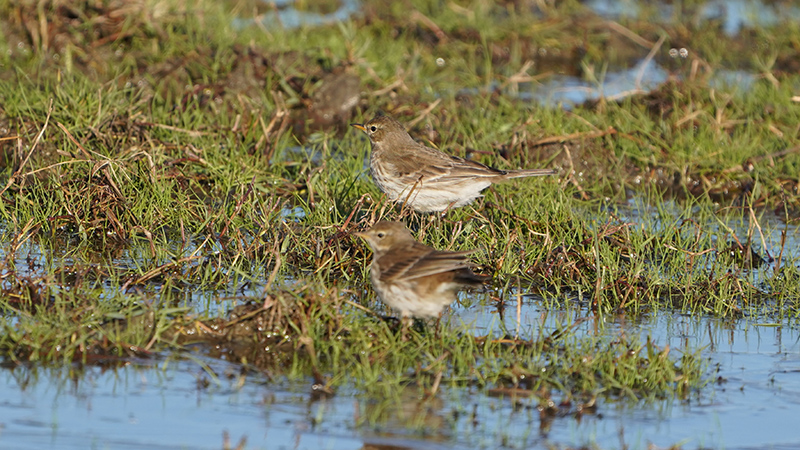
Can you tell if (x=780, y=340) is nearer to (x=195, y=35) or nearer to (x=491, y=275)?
(x=491, y=275)

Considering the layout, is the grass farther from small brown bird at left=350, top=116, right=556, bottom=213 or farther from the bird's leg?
small brown bird at left=350, top=116, right=556, bottom=213

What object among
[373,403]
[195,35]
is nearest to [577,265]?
[373,403]

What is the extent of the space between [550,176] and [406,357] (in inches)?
167

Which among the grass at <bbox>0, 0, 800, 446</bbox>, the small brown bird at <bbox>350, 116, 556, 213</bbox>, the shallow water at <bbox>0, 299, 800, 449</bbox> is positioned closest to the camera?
the shallow water at <bbox>0, 299, 800, 449</bbox>

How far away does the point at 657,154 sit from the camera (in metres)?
11.1

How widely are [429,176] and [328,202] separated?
2.95 ft

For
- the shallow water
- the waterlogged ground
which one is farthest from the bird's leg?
the shallow water

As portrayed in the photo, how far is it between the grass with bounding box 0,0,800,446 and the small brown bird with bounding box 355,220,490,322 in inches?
7.6

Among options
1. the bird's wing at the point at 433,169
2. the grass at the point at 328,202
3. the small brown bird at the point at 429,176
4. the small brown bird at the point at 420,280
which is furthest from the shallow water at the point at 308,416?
the bird's wing at the point at 433,169

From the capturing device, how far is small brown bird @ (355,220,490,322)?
21.7ft

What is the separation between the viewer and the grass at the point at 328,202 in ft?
20.9

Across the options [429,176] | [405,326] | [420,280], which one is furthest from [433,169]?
[405,326]

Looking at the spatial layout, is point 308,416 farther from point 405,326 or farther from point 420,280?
point 420,280

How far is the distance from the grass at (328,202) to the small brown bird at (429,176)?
0.21 metres
